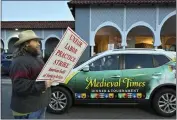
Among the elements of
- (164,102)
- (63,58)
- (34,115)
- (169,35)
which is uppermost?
(169,35)

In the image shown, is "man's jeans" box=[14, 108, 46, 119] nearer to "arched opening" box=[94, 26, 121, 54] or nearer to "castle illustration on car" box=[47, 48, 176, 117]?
"castle illustration on car" box=[47, 48, 176, 117]

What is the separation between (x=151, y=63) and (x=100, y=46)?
18.2m

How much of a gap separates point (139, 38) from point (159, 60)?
675 inches

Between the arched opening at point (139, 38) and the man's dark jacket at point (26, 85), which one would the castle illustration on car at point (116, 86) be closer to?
the man's dark jacket at point (26, 85)

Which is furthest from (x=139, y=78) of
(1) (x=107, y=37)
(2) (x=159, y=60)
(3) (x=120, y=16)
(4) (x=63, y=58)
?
(1) (x=107, y=37)

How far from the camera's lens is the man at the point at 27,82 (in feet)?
10.2

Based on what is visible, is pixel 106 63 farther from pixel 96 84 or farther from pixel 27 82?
pixel 27 82

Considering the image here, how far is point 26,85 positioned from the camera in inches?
121

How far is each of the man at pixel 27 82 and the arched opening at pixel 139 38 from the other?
65.7 feet

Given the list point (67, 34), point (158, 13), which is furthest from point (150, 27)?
point (67, 34)

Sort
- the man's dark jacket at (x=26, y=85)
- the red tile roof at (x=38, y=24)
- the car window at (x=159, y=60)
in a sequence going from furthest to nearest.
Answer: the red tile roof at (x=38, y=24) < the car window at (x=159, y=60) < the man's dark jacket at (x=26, y=85)

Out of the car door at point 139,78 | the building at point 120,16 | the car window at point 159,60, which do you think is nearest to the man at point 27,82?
the car door at point 139,78

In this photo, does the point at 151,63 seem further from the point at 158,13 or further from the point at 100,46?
the point at 100,46

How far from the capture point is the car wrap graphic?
685 centimetres
